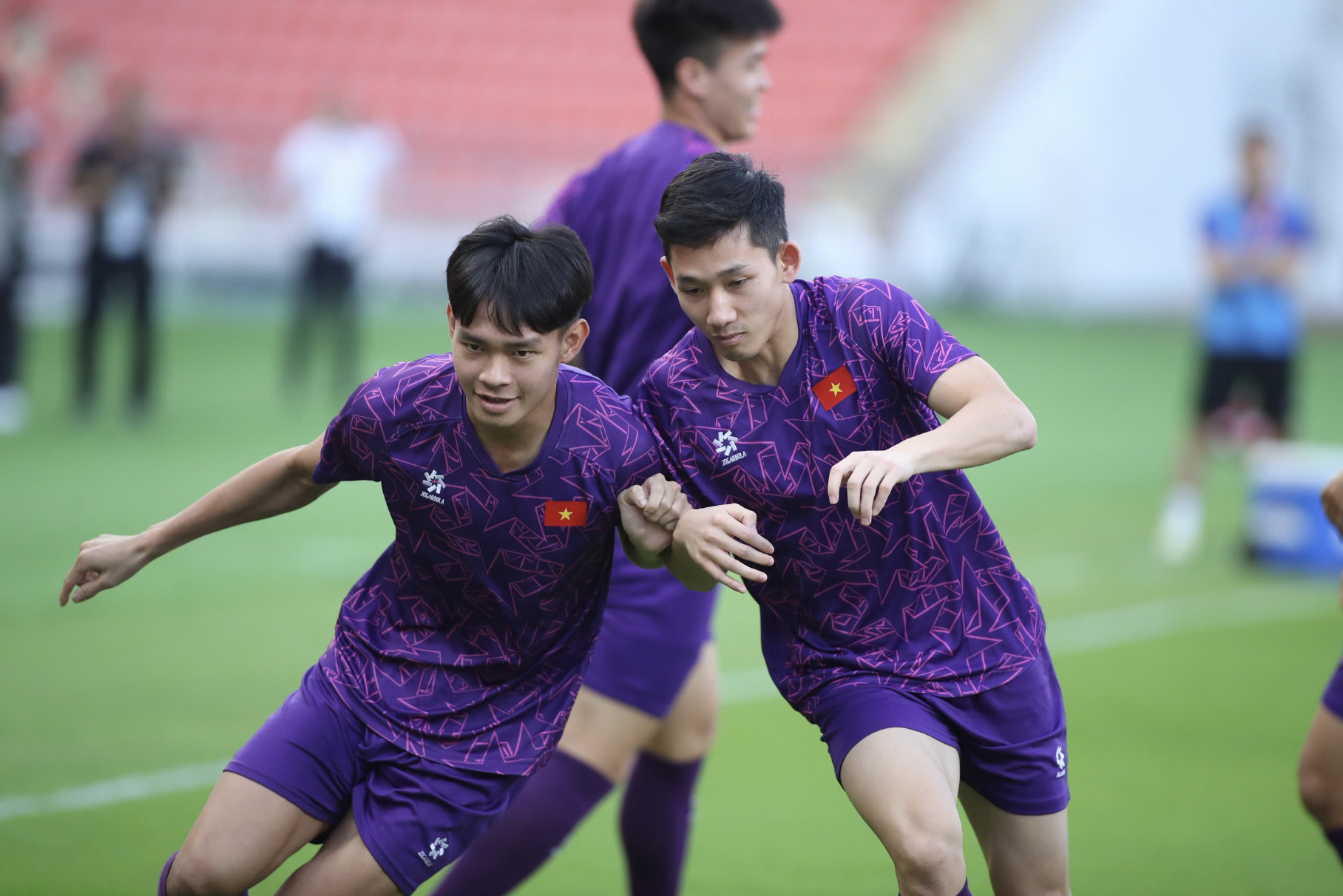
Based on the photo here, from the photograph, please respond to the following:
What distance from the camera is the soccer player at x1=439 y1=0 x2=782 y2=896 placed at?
145 inches

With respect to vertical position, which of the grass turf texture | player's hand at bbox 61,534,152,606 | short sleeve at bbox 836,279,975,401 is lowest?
the grass turf texture

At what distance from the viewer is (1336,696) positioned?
3.33m

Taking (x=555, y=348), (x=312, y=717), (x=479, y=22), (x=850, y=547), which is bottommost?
(x=312, y=717)

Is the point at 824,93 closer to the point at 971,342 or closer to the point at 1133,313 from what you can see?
the point at 1133,313

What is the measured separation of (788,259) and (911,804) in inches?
43.6

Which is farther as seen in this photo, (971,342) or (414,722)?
(971,342)

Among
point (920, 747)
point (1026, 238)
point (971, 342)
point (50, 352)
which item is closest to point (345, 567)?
point (920, 747)

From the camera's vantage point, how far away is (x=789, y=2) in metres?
24.6

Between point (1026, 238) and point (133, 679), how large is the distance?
690 inches

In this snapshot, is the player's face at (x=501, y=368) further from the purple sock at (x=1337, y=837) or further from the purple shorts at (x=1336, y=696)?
the purple sock at (x=1337, y=837)

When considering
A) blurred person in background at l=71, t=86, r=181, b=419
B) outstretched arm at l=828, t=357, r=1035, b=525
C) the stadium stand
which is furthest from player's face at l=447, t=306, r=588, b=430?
the stadium stand

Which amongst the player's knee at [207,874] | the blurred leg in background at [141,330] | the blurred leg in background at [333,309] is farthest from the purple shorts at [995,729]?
the blurred leg in background at [333,309]

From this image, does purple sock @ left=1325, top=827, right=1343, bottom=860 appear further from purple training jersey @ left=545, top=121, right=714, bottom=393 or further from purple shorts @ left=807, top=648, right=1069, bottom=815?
purple training jersey @ left=545, top=121, right=714, bottom=393

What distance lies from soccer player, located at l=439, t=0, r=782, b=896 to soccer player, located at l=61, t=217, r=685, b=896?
0.50 meters
